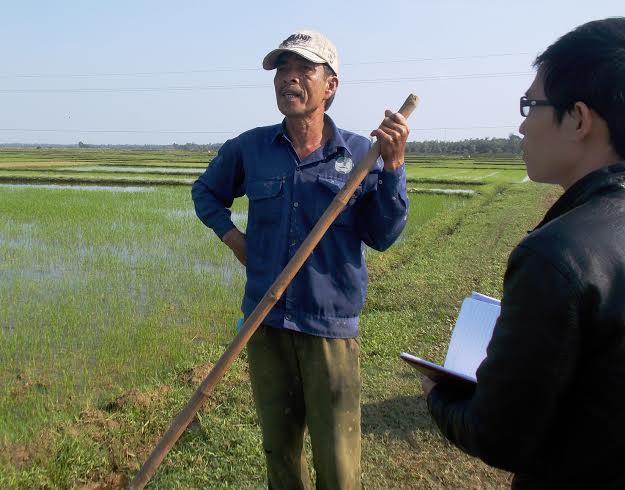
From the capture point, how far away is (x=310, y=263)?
2166 mm

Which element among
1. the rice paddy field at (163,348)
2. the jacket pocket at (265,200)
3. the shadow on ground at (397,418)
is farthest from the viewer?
the shadow on ground at (397,418)

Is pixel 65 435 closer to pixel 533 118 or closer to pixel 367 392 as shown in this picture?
pixel 367 392

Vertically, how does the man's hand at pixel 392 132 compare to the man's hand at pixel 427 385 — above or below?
above

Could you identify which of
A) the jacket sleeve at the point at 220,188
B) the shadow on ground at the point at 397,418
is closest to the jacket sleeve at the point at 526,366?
the jacket sleeve at the point at 220,188

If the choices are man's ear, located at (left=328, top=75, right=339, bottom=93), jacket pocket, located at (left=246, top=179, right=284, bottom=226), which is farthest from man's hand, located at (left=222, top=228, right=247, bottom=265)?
man's ear, located at (left=328, top=75, right=339, bottom=93)

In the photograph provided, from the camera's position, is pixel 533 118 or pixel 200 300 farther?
pixel 200 300

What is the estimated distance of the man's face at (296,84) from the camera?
2150 mm

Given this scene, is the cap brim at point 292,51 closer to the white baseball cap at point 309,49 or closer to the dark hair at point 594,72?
the white baseball cap at point 309,49

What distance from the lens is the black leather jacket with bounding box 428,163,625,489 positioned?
3.30 feet

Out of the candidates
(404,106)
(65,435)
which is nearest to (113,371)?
(65,435)

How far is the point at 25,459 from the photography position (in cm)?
314

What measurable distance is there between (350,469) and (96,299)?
5.37 m

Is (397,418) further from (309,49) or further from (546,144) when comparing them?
(546,144)

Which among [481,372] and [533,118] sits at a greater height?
[533,118]
